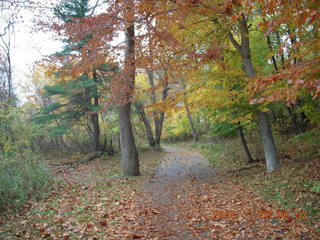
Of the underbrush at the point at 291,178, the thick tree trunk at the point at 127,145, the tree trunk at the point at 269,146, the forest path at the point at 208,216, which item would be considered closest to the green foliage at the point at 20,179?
the forest path at the point at 208,216

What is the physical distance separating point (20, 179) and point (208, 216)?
5.37 m

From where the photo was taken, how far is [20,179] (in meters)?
7.17

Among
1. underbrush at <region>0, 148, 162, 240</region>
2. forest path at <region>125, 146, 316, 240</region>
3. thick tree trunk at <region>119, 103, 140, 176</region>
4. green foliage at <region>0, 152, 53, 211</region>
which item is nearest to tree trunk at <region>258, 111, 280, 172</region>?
forest path at <region>125, 146, 316, 240</region>

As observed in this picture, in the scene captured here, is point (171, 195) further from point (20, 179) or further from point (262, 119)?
point (262, 119)

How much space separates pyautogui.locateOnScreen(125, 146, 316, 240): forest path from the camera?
191 inches

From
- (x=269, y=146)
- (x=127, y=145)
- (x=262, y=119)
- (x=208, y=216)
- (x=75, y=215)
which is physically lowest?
(x=208, y=216)

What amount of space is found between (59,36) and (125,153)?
6.00 meters

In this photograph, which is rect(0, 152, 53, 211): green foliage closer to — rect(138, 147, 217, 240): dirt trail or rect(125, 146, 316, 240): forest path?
rect(125, 146, 316, 240): forest path

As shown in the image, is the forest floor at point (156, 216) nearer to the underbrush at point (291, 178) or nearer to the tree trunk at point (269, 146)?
the underbrush at point (291, 178)

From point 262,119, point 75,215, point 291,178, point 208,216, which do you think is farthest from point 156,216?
point 262,119

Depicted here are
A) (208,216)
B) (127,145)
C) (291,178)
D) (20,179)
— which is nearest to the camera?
(208,216)

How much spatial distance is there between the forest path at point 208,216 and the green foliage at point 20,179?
128 inches

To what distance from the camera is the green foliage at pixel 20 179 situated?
6.59m

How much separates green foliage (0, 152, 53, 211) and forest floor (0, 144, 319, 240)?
0.42 m
